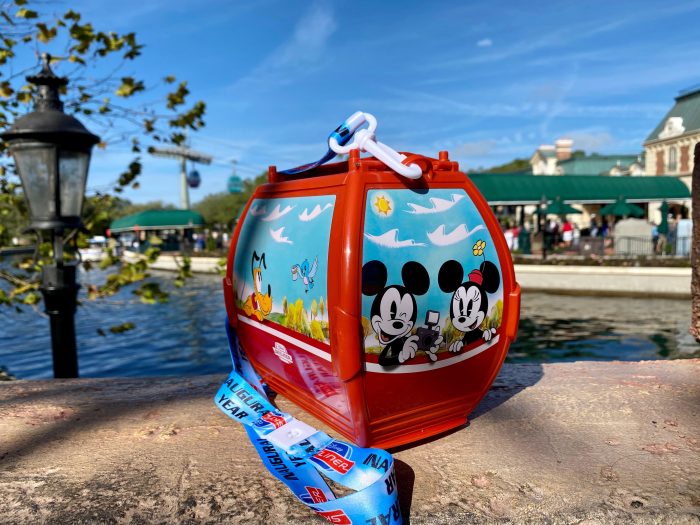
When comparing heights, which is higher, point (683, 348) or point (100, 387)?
point (100, 387)

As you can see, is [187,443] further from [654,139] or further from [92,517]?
[654,139]

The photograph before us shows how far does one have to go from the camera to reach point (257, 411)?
2838 mm

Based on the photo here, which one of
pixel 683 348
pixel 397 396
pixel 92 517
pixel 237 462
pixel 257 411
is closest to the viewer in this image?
pixel 92 517

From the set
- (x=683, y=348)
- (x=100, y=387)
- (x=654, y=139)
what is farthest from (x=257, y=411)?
(x=654, y=139)

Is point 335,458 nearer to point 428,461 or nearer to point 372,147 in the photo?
point 428,461

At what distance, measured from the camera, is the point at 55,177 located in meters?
4.75

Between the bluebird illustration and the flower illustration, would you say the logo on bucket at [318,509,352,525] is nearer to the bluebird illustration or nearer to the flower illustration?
the bluebird illustration

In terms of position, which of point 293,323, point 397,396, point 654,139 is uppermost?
point 654,139

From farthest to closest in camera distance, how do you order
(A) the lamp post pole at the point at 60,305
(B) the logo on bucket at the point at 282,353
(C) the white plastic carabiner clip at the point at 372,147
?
(A) the lamp post pole at the point at 60,305 < (B) the logo on bucket at the point at 282,353 < (C) the white plastic carabiner clip at the point at 372,147

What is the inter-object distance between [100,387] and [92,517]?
6.34ft

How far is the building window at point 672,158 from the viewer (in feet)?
136

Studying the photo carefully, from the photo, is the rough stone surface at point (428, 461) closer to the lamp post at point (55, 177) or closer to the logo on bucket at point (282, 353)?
the logo on bucket at point (282, 353)

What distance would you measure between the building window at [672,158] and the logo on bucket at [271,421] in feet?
153

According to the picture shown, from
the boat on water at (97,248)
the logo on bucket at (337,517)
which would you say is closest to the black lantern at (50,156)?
the boat on water at (97,248)
